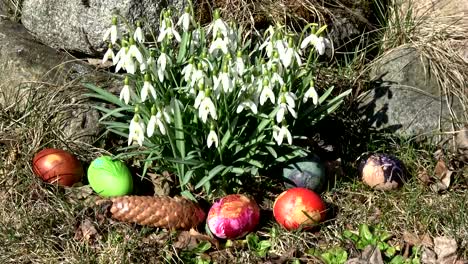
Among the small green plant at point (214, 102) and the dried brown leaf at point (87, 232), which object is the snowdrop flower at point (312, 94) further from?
the dried brown leaf at point (87, 232)

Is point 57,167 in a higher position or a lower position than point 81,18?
lower

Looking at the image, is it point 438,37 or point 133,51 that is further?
point 438,37

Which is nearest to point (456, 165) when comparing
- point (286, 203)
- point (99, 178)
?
point (286, 203)

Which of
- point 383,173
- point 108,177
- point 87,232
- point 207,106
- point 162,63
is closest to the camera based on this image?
point 207,106

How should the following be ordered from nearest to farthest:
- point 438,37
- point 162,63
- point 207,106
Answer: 1. point 207,106
2. point 162,63
3. point 438,37

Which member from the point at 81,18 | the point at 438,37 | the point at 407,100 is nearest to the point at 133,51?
the point at 81,18

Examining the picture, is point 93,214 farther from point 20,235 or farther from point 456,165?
point 456,165

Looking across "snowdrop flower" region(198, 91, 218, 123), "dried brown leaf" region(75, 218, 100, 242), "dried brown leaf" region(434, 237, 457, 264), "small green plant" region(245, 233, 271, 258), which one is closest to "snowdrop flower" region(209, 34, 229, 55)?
"snowdrop flower" region(198, 91, 218, 123)

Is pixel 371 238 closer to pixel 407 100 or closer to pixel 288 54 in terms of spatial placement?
pixel 288 54
